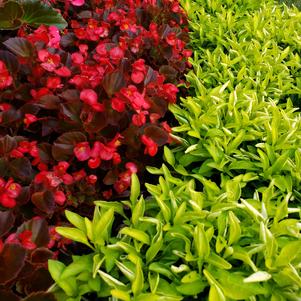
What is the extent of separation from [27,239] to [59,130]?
1.82ft

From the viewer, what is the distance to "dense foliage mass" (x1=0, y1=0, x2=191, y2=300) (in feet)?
4.88

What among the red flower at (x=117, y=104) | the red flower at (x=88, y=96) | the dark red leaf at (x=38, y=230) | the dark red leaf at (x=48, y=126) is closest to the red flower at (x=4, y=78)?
the dark red leaf at (x=48, y=126)

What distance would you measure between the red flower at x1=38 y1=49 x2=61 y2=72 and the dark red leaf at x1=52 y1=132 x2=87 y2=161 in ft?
1.17

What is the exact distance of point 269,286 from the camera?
4.10 feet

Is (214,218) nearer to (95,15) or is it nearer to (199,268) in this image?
(199,268)

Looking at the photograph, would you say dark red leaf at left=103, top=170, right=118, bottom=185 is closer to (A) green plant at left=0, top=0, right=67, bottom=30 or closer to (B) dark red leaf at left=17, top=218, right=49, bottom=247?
(B) dark red leaf at left=17, top=218, right=49, bottom=247

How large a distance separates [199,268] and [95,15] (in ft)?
5.85

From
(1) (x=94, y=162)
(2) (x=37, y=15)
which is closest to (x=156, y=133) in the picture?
(1) (x=94, y=162)

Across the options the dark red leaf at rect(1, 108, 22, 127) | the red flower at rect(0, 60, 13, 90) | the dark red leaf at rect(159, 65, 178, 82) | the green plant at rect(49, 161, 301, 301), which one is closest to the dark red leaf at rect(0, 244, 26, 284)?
the green plant at rect(49, 161, 301, 301)

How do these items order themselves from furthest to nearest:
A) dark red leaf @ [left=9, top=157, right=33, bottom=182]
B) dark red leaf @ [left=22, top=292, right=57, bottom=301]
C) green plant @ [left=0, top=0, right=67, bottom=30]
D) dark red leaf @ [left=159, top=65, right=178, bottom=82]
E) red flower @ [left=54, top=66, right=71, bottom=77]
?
green plant @ [left=0, top=0, right=67, bottom=30] → dark red leaf @ [left=159, top=65, right=178, bottom=82] → red flower @ [left=54, top=66, right=71, bottom=77] → dark red leaf @ [left=9, top=157, right=33, bottom=182] → dark red leaf @ [left=22, top=292, right=57, bottom=301]

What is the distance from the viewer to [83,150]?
163cm

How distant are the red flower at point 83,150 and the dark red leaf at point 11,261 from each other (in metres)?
0.51

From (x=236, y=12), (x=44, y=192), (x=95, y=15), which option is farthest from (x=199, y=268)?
(x=236, y=12)

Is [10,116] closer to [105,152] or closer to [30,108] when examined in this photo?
[30,108]
